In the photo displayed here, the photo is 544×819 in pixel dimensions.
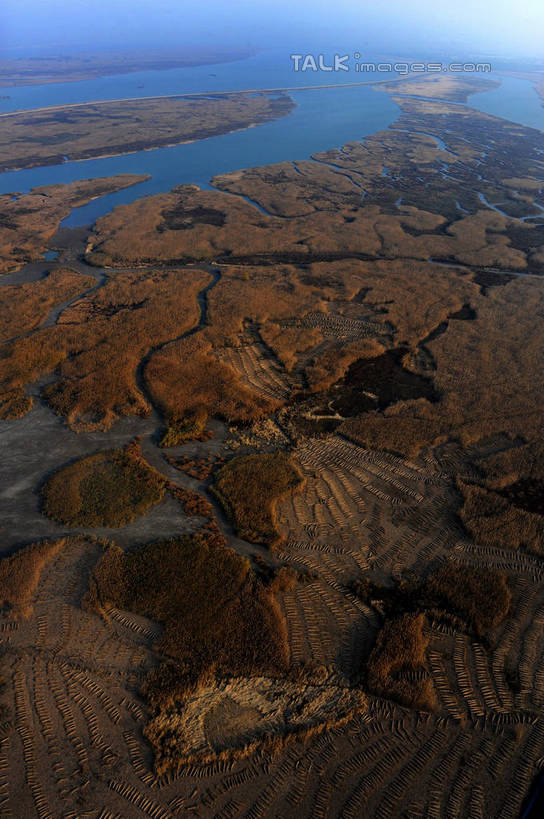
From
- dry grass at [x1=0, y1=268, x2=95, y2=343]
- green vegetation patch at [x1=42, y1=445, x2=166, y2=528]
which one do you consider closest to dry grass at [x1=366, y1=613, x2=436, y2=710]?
green vegetation patch at [x1=42, y1=445, x2=166, y2=528]

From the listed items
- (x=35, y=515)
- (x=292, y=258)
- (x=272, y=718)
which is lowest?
(x=272, y=718)

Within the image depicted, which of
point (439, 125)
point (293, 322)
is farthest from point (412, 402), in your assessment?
point (439, 125)

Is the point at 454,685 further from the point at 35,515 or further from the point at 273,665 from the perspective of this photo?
the point at 35,515

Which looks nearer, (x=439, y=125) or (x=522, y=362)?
(x=522, y=362)

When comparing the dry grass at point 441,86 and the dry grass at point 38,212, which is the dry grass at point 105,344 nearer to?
the dry grass at point 38,212

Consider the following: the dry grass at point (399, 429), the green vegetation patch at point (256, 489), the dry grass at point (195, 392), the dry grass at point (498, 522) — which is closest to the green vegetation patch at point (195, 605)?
the green vegetation patch at point (256, 489)

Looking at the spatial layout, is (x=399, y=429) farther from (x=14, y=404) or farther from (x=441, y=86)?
(x=441, y=86)
